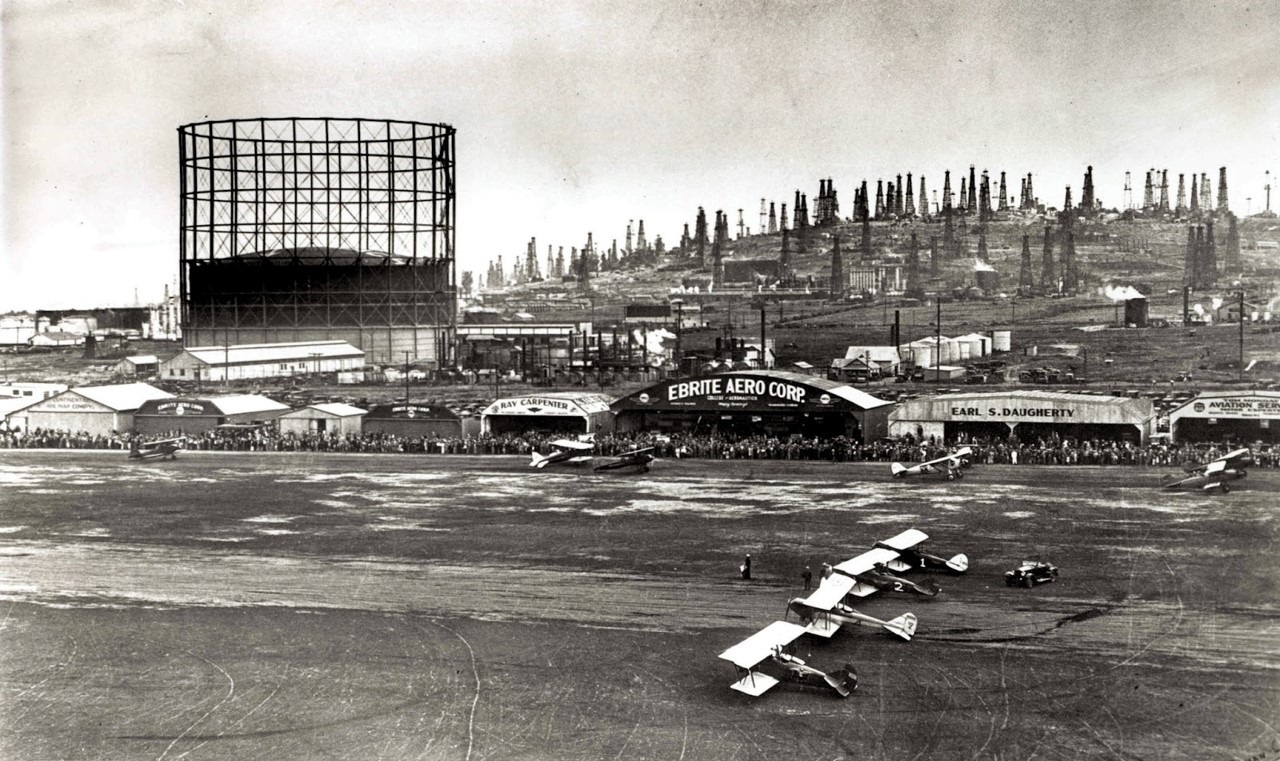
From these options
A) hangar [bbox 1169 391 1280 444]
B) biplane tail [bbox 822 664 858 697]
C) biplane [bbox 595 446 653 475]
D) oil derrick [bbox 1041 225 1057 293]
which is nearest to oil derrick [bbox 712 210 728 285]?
oil derrick [bbox 1041 225 1057 293]

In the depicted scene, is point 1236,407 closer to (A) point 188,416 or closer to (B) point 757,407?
(B) point 757,407

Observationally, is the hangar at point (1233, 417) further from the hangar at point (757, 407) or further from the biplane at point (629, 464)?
the biplane at point (629, 464)

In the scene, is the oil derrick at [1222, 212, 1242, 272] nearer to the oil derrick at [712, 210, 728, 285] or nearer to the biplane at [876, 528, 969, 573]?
the oil derrick at [712, 210, 728, 285]

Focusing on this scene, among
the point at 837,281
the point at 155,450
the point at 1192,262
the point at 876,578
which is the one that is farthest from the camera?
the point at 837,281

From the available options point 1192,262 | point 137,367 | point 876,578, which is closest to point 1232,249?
point 1192,262

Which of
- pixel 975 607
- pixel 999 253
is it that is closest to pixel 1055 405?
pixel 975 607

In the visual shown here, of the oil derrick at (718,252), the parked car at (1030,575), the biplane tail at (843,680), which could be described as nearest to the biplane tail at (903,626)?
the biplane tail at (843,680)

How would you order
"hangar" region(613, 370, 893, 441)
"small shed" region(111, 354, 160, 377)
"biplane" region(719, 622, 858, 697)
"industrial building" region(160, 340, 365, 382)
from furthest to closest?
"small shed" region(111, 354, 160, 377)
"industrial building" region(160, 340, 365, 382)
"hangar" region(613, 370, 893, 441)
"biplane" region(719, 622, 858, 697)
